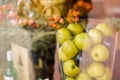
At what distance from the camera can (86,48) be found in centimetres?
92

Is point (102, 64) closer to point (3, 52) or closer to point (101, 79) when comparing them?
point (101, 79)

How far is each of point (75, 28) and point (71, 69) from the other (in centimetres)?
14

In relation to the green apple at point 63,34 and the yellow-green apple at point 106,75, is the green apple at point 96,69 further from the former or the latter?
the green apple at point 63,34

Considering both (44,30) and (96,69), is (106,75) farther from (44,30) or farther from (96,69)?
(44,30)

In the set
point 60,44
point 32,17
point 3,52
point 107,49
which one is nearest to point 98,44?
point 107,49

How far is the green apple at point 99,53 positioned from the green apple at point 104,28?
5 cm

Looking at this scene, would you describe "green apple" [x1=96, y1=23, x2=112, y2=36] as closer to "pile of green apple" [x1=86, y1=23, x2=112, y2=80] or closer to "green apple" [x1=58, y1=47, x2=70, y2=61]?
"pile of green apple" [x1=86, y1=23, x2=112, y2=80]

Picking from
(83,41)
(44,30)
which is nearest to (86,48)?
(83,41)

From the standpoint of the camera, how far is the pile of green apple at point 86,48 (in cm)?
90

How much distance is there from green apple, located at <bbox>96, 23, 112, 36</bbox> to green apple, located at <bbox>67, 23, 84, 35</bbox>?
0.06 meters

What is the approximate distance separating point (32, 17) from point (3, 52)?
20 centimetres

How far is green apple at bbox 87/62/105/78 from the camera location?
901 mm

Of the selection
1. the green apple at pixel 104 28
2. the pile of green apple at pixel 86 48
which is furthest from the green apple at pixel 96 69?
the green apple at pixel 104 28

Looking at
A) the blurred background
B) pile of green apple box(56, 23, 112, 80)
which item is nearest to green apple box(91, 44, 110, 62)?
pile of green apple box(56, 23, 112, 80)
